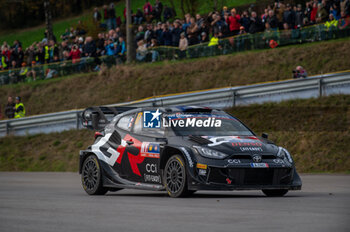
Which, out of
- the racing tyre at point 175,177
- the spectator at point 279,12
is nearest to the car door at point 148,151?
the racing tyre at point 175,177

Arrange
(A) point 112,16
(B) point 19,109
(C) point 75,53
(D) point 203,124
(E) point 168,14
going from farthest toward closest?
(A) point 112,16 < (E) point 168,14 < (C) point 75,53 < (B) point 19,109 < (D) point 203,124

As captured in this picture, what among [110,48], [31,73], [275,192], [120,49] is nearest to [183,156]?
[275,192]

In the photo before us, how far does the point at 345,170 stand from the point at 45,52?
21.5 meters

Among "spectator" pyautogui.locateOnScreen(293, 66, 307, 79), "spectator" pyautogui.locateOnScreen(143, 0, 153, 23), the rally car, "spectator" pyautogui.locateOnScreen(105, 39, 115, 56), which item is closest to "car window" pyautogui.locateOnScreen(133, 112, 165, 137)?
the rally car

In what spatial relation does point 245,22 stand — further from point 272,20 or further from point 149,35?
point 149,35

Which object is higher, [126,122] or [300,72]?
[126,122]

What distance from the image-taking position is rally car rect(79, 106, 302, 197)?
11016 mm

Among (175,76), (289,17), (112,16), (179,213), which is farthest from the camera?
(112,16)

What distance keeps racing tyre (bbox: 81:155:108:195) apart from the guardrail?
10.3 m

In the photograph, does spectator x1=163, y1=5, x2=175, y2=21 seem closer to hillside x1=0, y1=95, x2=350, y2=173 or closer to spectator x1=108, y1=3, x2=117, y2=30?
spectator x1=108, y1=3, x2=117, y2=30

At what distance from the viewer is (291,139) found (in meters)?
19.7

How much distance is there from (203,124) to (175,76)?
17.9 m

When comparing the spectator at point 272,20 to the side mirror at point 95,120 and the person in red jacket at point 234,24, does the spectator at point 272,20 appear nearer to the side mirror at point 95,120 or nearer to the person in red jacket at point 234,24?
the person in red jacket at point 234,24

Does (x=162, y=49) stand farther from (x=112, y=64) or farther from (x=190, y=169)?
(x=190, y=169)
